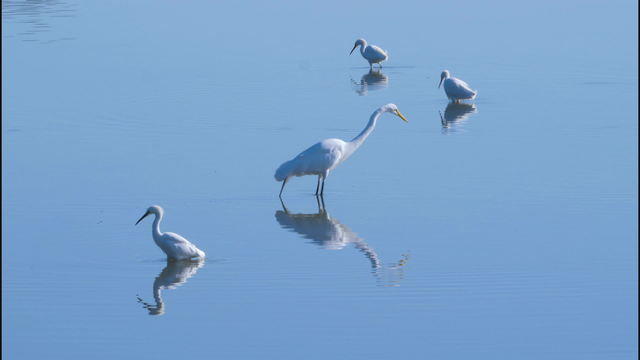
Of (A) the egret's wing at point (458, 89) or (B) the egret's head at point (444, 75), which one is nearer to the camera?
(A) the egret's wing at point (458, 89)

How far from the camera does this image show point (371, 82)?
23312mm

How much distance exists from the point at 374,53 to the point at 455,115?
5080mm

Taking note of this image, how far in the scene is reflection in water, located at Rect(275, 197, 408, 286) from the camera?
440 inches

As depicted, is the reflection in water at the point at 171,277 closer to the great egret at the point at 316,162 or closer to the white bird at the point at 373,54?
the great egret at the point at 316,162

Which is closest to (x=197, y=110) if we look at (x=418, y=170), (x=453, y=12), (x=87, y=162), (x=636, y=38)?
(x=87, y=162)

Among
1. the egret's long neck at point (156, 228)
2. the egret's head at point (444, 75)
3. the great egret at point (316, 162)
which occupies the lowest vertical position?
the egret's long neck at point (156, 228)

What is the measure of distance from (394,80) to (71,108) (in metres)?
6.30

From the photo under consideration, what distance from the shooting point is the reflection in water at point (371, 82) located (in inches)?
878

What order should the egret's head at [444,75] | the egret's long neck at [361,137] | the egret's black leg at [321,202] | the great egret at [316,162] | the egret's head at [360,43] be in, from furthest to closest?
the egret's head at [360,43], the egret's head at [444,75], the egret's long neck at [361,137], the great egret at [316,162], the egret's black leg at [321,202]

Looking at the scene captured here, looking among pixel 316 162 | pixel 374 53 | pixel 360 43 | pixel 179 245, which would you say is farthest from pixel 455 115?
pixel 179 245

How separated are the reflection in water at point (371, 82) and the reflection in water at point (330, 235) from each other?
807 centimetres

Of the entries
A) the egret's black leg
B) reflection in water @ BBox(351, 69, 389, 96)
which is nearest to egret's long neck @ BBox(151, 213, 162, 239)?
the egret's black leg

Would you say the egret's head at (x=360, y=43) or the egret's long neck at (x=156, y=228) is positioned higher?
the egret's head at (x=360, y=43)

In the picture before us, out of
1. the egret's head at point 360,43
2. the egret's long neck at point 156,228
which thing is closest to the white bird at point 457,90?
the egret's head at point 360,43
